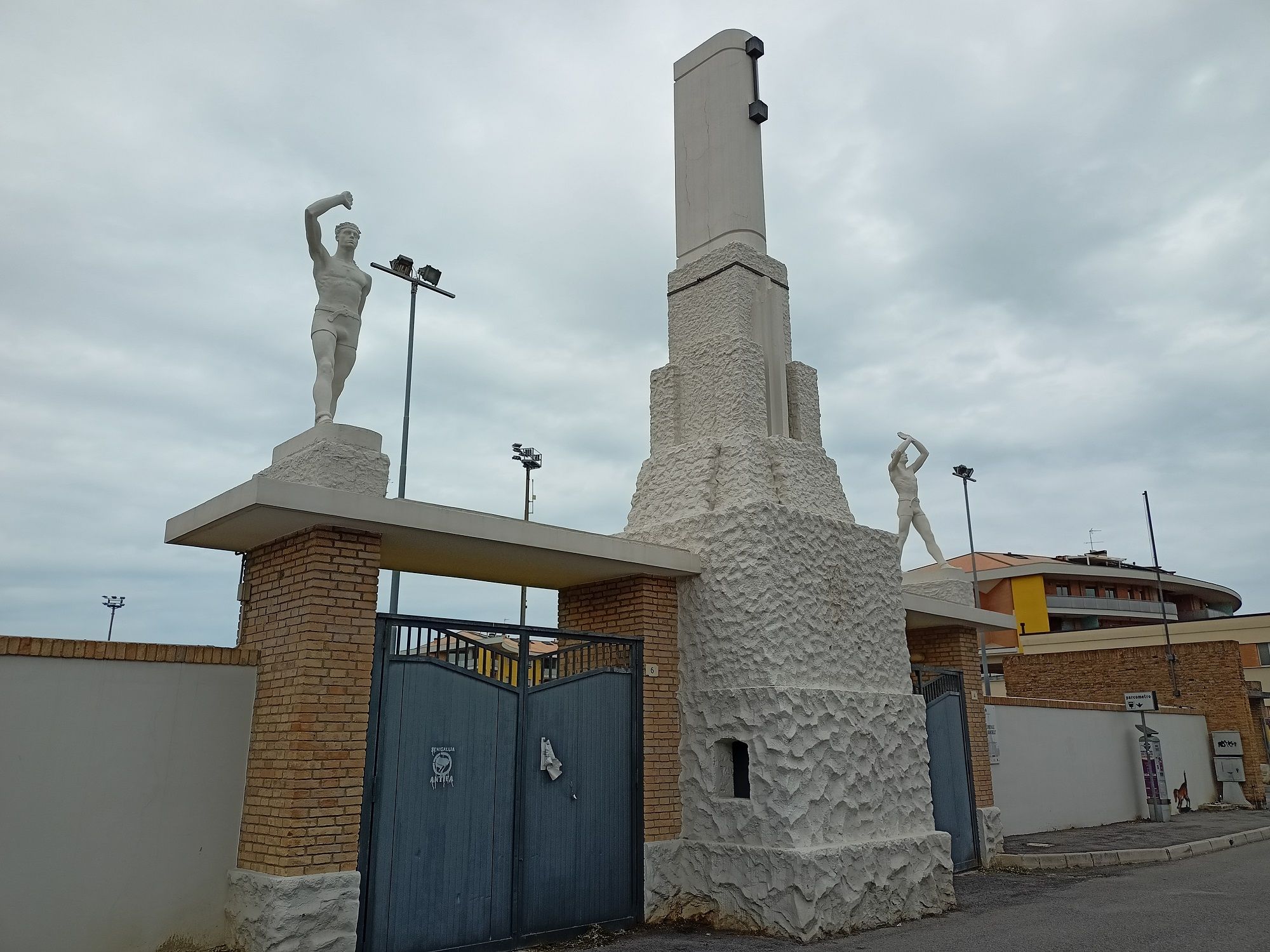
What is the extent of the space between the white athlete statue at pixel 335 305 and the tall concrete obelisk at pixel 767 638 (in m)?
3.61

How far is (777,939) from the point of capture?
25.9ft

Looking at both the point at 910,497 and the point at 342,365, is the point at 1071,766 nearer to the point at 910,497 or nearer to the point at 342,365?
the point at 910,497

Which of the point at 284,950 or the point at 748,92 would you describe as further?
the point at 748,92

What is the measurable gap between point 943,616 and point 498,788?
687 centimetres

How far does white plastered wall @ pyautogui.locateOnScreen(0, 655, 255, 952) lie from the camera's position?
6.01m

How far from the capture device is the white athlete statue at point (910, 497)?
42.8 feet

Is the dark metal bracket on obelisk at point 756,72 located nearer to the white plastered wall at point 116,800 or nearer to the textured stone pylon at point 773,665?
the textured stone pylon at point 773,665

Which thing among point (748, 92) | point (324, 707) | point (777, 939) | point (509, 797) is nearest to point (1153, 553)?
point (748, 92)

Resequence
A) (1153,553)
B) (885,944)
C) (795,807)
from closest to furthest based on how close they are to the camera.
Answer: (885,944) → (795,807) → (1153,553)

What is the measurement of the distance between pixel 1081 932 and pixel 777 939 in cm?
256

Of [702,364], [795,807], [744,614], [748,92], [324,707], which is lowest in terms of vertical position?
[795,807]

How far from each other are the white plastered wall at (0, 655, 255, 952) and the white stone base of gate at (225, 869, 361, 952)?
1.15ft

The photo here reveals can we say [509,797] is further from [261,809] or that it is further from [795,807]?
[795,807]

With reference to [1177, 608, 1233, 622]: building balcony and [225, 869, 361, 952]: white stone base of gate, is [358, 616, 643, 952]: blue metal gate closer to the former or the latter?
[225, 869, 361, 952]: white stone base of gate
